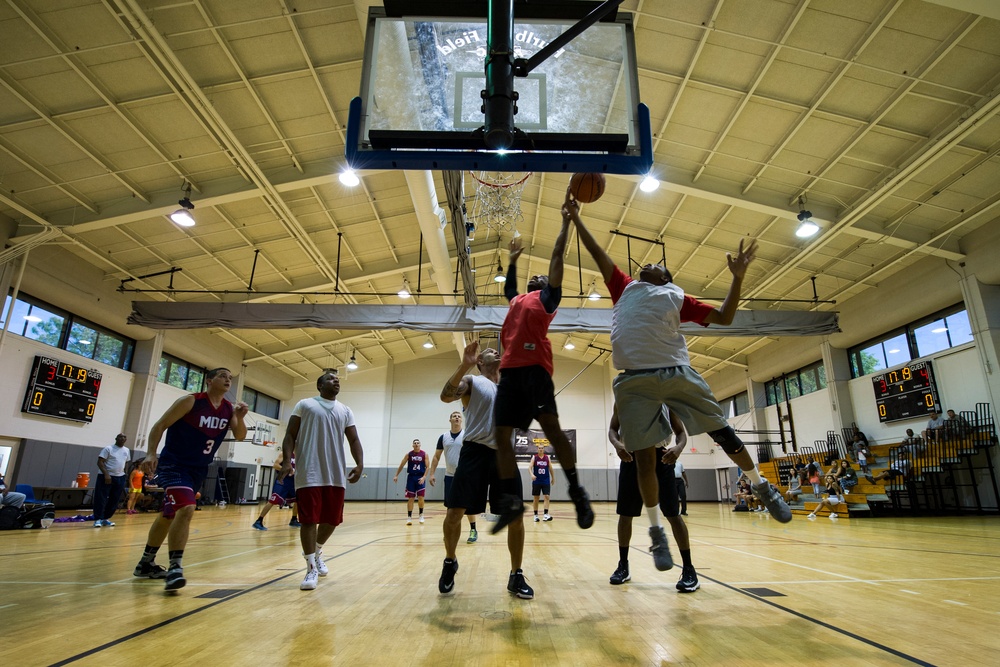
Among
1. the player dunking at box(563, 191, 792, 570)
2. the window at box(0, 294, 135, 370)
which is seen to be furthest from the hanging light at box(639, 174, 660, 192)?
the window at box(0, 294, 135, 370)

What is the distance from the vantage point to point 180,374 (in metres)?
19.6

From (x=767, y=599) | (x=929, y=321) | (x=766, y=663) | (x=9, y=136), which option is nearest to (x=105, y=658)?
(x=766, y=663)

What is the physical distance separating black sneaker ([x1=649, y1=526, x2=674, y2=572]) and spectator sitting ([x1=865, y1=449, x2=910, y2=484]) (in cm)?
1419

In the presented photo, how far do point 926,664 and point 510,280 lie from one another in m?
2.92

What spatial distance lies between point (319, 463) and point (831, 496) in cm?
1378

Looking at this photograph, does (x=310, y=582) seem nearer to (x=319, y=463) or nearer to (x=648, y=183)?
(x=319, y=463)

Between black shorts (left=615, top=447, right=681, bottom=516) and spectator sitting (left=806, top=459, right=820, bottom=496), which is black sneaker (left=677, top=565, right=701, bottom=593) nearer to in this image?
black shorts (left=615, top=447, right=681, bottom=516)

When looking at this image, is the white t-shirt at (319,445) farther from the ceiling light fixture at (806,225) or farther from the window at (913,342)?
the window at (913,342)

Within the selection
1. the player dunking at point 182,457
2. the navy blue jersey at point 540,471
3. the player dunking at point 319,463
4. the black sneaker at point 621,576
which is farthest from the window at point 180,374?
the black sneaker at point 621,576

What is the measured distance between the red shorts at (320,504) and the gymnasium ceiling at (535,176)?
6.09 m

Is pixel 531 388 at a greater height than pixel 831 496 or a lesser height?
greater

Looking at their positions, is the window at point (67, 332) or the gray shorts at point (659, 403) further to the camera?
the window at point (67, 332)

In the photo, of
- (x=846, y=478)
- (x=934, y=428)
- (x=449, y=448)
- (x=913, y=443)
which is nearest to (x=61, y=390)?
(x=449, y=448)

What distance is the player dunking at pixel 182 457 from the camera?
13.1 feet
